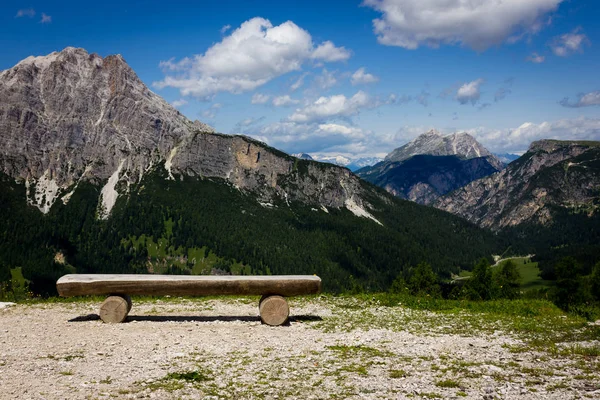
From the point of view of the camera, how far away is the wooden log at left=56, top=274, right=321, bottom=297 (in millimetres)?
17344

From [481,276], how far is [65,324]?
49.4m

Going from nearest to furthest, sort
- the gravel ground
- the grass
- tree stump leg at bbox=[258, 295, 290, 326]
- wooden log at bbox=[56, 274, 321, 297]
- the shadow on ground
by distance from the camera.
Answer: the gravel ground
the grass
wooden log at bbox=[56, 274, 321, 297]
tree stump leg at bbox=[258, 295, 290, 326]
the shadow on ground

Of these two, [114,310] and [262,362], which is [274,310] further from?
[114,310]

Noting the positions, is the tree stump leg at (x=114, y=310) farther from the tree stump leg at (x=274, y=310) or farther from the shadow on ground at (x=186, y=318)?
the tree stump leg at (x=274, y=310)

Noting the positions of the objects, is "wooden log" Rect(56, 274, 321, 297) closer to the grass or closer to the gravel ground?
the gravel ground

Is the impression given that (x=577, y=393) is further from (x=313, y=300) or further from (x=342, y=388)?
(x=313, y=300)

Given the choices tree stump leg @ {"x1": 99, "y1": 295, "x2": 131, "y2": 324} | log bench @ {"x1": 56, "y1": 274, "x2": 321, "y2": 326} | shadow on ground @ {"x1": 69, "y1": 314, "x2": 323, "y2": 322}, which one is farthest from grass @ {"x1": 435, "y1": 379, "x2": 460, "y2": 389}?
tree stump leg @ {"x1": 99, "y1": 295, "x2": 131, "y2": 324}

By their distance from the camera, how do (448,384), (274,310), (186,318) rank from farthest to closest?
(186,318), (274,310), (448,384)

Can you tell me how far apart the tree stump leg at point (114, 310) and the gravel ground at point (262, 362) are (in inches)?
18.4

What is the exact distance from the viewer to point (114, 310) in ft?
57.8

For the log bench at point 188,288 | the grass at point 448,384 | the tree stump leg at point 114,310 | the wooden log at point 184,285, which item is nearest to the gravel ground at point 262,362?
the grass at point 448,384

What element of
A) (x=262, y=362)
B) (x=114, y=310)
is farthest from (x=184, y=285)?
(x=262, y=362)

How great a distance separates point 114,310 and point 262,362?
884cm

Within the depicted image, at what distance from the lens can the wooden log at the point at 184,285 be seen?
17.3m
